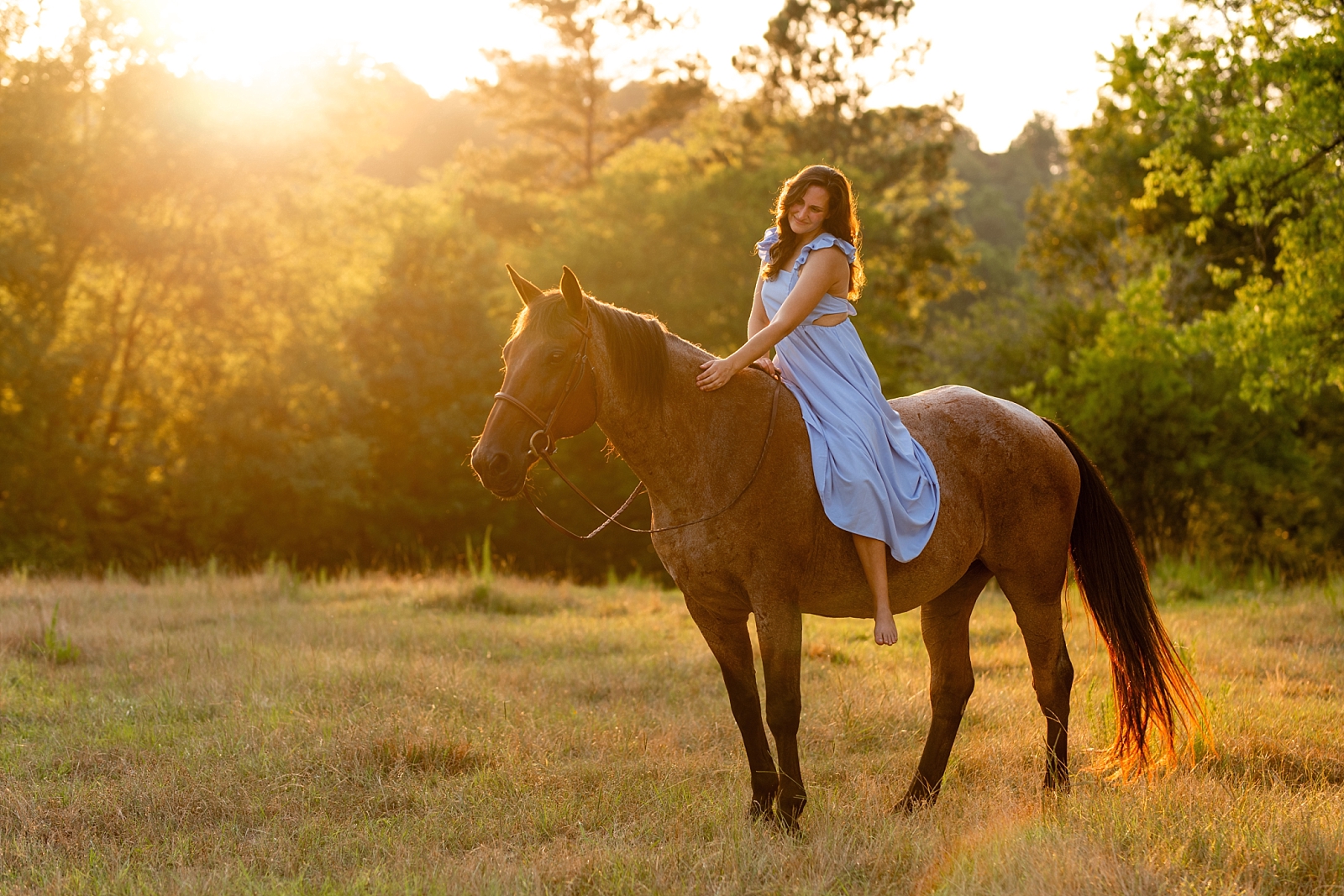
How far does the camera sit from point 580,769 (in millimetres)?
5266

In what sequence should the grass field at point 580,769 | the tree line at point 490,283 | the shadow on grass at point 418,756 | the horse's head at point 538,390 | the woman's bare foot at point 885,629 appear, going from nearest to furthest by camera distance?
the grass field at point 580,769, the horse's head at point 538,390, the woman's bare foot at point 885,629, the shadow on grass at point 418,756, the tree line at point 490,283

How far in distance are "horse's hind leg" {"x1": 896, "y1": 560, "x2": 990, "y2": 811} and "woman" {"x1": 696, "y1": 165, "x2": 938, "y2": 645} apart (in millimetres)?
837

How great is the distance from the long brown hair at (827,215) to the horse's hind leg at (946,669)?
163cm

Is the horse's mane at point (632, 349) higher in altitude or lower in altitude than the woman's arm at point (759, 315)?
lower

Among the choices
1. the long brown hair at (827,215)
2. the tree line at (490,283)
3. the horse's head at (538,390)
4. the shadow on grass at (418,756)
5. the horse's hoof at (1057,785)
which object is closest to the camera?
the horse's head at (538,390)

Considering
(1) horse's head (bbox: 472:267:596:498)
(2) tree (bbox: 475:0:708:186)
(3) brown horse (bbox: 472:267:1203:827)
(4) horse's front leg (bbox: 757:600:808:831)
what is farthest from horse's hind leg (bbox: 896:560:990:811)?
(2) tree (bbox: 475:0:708:186)

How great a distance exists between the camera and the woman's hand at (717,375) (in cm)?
431

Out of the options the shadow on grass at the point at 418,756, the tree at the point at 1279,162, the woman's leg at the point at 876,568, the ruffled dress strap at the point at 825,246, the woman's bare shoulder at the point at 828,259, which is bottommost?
the shadow on grass at the point at 418,756

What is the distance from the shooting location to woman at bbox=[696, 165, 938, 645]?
4.35m

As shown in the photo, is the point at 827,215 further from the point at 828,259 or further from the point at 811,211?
the point at 828,259

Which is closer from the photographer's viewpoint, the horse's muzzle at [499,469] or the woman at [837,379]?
the horse's muzzle at [499,469]

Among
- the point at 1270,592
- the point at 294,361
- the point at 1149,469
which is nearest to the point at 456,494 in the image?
the point at 294,361

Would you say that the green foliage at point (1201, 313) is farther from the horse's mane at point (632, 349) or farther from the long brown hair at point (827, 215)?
the horse's mane at point (632, 349)

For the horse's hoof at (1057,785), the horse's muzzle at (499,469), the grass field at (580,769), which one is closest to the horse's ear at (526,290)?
the horse's muzzle at (499,469)
